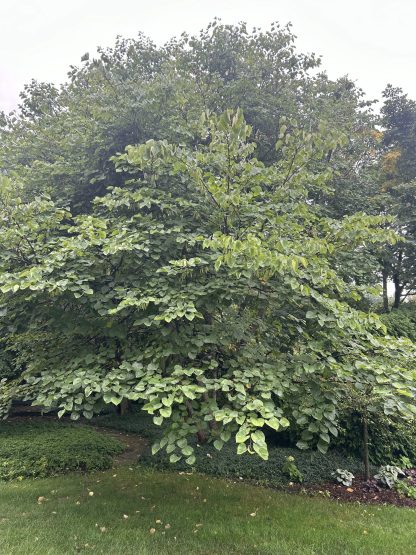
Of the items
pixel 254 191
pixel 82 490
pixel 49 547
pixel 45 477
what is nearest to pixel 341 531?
pixel 49 547

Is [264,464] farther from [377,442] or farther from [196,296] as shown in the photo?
[196,296]

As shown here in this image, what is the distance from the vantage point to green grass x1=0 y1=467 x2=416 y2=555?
359 centimetres

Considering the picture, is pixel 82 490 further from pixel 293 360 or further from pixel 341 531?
pixel 293 360

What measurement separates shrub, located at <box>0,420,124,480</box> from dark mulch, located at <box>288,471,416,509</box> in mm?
3207

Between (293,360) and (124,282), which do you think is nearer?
(293,360)

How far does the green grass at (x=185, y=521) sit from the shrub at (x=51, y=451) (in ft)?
1.41

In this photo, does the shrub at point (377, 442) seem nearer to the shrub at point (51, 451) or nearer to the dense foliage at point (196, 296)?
the dense foliage at point (196, 296)

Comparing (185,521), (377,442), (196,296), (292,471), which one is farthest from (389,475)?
(196,296)

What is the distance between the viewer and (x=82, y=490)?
5066mm

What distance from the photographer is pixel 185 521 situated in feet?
13.6

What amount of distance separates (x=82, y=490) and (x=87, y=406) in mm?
2734

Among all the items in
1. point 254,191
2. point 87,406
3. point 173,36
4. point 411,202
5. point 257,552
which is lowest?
point 257,552

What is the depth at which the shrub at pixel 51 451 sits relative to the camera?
5.81m

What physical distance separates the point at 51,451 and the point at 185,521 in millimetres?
3225
